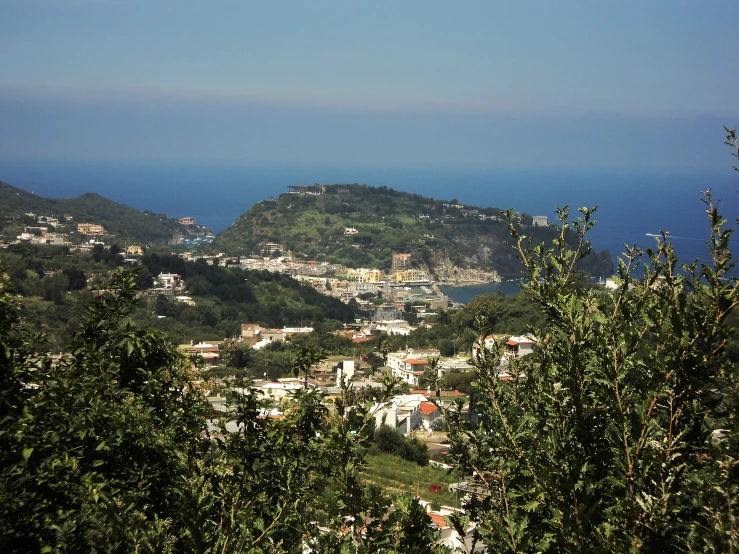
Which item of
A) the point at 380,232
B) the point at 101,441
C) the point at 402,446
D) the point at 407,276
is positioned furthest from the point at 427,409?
the point at 380,232

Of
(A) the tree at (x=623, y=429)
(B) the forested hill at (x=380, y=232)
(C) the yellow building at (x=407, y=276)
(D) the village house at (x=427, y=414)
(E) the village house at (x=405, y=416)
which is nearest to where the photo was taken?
(A) the tree at (x=623, y=429)

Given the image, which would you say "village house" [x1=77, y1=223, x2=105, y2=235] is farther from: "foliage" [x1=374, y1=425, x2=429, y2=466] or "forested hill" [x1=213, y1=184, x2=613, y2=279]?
"foliage" [x1=374, y1=425, x2=429, y2=466]

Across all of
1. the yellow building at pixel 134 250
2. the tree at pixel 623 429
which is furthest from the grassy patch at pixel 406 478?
the yellow building at pixel 134 250

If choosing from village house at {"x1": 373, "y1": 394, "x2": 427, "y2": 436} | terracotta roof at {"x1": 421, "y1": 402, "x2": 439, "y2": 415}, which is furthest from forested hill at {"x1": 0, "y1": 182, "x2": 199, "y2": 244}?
terracotta roof at {"x1": 421, "y1": 402, "x2": 439, "y2": 415}

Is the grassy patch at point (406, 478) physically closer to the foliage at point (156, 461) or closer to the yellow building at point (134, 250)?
the foliage at point (156, 461)

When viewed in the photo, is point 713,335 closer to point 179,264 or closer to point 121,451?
point 121,451

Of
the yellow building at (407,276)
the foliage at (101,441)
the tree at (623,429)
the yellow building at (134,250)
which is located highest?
the tree at (623,429)
